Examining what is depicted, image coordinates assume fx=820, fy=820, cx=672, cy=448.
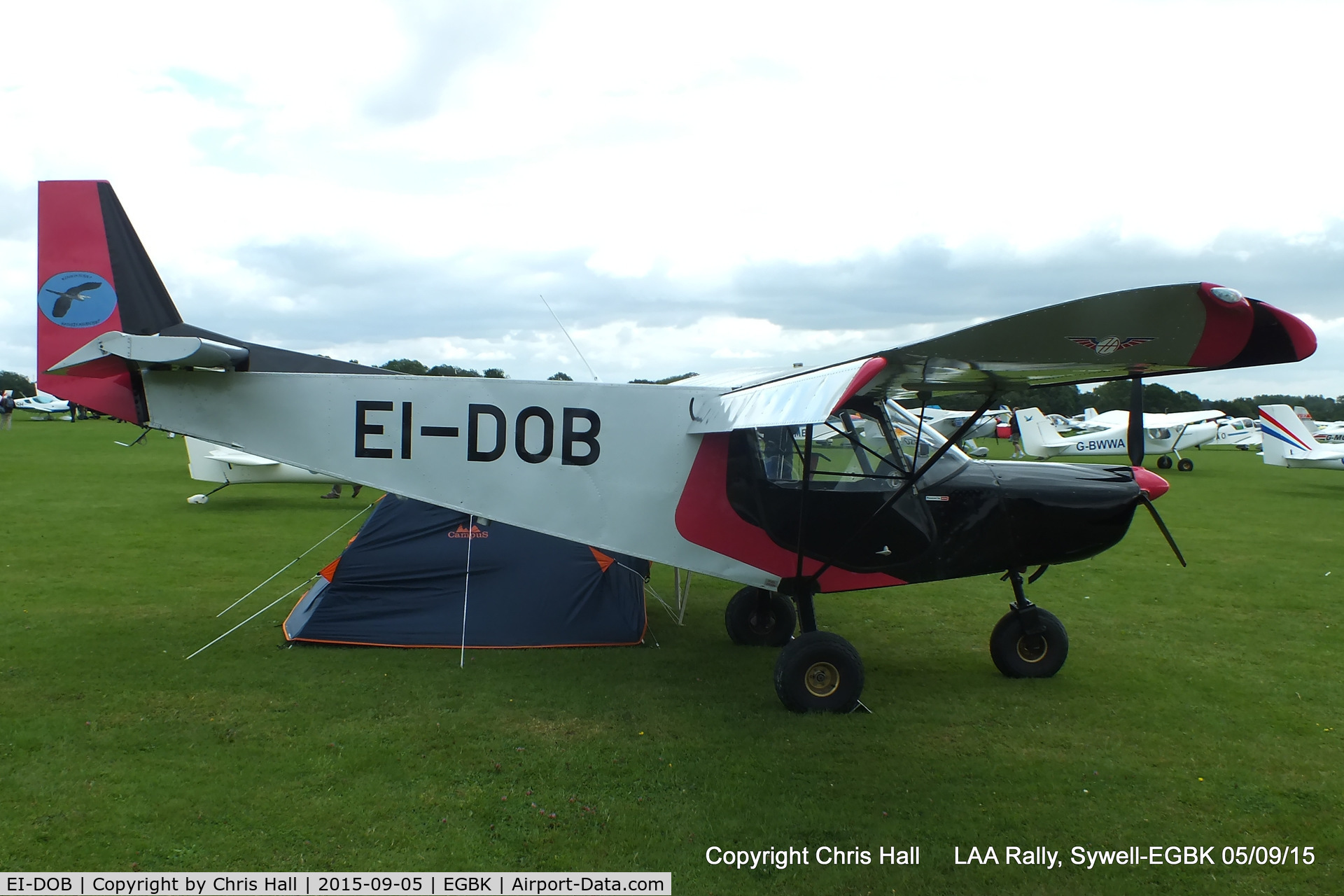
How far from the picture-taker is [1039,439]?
3300cm

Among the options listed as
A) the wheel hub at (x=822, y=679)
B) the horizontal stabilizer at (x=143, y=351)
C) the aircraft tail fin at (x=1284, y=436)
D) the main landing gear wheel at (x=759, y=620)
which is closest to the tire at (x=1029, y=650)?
the wheel hub at (x=822, y=679)

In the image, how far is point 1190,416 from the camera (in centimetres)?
3684

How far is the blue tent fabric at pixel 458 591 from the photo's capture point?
300 inches

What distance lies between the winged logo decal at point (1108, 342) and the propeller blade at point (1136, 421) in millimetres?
959

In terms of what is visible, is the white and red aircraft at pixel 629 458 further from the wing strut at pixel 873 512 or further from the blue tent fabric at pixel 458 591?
the blue tent fabric at pixel 458 591

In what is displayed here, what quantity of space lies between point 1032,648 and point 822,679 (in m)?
2.21

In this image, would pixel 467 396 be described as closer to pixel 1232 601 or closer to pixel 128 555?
pixel 128 555

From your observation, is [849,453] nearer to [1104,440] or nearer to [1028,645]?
[1028,645]

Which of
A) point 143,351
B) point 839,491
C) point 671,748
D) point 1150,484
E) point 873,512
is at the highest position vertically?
point 143,351

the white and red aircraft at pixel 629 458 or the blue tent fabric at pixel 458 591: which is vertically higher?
the white and red aircraft at pixel 629 458

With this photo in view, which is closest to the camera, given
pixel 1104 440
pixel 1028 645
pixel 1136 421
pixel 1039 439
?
pixel 1136 421

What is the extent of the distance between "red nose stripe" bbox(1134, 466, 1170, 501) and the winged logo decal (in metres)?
2.59

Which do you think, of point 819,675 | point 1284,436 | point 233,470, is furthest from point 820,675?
point 1284,436

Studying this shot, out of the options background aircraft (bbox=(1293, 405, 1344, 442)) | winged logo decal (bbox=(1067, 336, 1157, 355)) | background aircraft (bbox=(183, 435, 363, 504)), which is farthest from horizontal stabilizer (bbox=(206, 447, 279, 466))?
background aircraft (bbox=(1293, 405, 1344, 442))
